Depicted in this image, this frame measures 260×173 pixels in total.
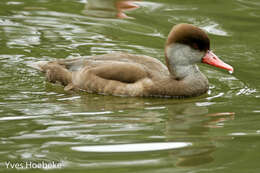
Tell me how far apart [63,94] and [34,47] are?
2165 mm

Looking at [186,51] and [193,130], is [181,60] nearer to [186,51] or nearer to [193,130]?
[186,51]

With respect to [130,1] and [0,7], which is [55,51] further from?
[130,1]

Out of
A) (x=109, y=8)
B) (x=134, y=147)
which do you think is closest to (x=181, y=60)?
(x=134, y=147)

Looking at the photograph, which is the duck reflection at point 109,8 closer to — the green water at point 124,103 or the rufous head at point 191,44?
the green water at point 124,103

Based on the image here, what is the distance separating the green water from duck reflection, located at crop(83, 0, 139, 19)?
0.04 meters

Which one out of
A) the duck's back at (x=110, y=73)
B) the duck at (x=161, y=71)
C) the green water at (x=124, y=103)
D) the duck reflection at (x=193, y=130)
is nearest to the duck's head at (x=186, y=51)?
the duck at (x=161, y=71)

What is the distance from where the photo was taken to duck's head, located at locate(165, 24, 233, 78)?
7922mm

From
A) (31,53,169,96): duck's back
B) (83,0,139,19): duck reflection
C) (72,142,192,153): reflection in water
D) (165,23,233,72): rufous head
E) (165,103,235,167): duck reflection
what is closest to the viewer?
(165,103,235,167): duck reflection

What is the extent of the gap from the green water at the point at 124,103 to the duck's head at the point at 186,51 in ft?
1.55

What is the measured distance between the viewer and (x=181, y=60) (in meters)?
8.23

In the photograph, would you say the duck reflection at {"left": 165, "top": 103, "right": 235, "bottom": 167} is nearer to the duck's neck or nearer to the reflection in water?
the reflection in water

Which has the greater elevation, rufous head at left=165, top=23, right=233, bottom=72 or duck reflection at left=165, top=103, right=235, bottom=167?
rufous head at left=165, top=23, right=233, bottom=72

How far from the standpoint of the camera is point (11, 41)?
1044 centimetres

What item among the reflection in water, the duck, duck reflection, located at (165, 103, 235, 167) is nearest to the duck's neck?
the duck
